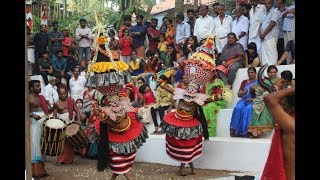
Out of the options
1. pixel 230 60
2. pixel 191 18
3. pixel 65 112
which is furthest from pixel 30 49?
pixel 230 60

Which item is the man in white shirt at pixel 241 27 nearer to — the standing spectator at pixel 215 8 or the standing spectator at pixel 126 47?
the standing spectator at pixel 215 8

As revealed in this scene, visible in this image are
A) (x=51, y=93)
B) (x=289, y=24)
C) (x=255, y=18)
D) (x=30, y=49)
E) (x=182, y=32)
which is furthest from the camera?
(x=51, y=93)

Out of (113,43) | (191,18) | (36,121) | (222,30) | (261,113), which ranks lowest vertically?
(36,121)

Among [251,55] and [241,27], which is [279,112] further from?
[241,27]

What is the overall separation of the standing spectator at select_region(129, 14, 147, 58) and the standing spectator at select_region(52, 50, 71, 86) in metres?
0.76

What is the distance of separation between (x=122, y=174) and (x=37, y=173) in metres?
0.94

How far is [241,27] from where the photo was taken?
15.6ft

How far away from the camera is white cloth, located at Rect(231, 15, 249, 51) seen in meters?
4.73

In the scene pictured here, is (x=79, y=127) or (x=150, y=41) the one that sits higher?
(x=150, y=41)

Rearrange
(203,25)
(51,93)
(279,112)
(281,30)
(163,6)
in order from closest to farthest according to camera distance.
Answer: (279,112)
(281,30)
(203,25)
(163,6)
(51,93)

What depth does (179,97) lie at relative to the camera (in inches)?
202

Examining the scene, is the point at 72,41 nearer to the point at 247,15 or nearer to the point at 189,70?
the point at 189,70

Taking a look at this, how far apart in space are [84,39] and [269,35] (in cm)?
185

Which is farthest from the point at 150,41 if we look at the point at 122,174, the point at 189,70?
the point at 122,174
